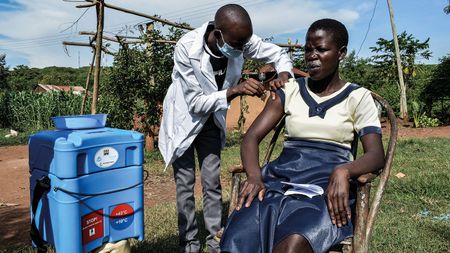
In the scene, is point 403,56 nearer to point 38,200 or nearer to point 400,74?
point 400,74

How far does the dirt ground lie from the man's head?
2.52m

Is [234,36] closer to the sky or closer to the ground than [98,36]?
closer to the ground

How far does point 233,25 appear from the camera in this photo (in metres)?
2.33

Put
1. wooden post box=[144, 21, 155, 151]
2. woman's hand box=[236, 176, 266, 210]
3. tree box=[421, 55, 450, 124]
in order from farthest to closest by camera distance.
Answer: tree box=[421, 55, 450, 124], wooden post box=[144, 21, 155, 151], woman's hand box=[236, 176, 266, 210]

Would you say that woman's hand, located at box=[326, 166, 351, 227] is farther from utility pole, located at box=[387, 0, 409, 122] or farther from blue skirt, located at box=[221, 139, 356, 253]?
utility pole, located at box=[387, 0, 409, 122]

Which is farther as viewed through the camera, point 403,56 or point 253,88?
point 403,56

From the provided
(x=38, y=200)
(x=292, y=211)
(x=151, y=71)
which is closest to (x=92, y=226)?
(x=38, y=200)

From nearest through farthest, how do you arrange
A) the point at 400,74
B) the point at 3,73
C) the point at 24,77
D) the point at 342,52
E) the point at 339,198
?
the point at 339,198 < the point at 342,52 < the point at 400,74 < the point at 3,73 < the point at 24,77

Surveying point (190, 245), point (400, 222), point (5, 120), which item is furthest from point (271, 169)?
point (5, 120)

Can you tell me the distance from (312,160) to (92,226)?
1.29 metres

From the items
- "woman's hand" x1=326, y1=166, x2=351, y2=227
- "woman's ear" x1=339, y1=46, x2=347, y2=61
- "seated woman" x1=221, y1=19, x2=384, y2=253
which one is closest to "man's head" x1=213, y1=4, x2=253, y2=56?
"seated woman" x1=221, y1=19, x2=384, y2=253

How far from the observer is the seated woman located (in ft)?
5.77

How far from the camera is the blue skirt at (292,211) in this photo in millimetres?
1721

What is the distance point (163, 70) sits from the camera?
7.72m
